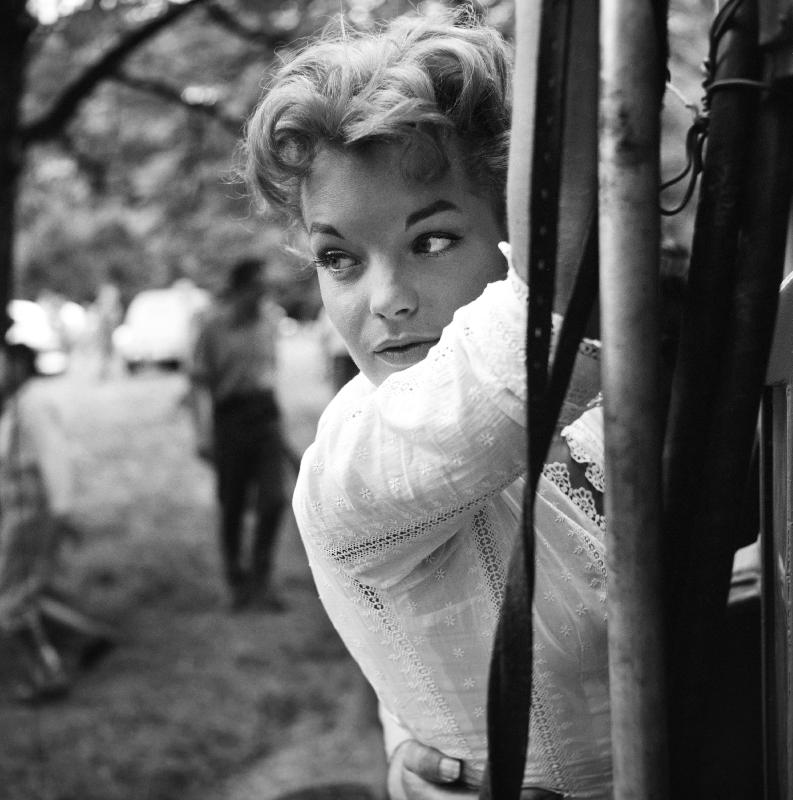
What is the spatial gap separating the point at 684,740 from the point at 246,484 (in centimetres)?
739

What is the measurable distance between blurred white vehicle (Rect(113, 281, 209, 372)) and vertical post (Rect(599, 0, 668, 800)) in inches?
912

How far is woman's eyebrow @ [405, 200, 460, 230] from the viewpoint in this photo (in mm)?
1320

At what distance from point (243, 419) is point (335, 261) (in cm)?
671

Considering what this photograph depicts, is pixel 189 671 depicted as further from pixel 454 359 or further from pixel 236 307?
pixel 454 359

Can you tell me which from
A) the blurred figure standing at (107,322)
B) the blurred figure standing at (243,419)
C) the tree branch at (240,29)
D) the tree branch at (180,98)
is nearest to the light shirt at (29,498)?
the blurred figure standing at (243,419)

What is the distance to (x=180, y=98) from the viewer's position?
7.59 m

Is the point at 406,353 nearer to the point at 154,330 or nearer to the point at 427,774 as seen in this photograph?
the point at 427,774

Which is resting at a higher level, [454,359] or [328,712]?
[454,359]

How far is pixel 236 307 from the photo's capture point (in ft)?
26.1

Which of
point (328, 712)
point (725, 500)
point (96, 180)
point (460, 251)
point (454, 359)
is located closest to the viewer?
point (725, 500)

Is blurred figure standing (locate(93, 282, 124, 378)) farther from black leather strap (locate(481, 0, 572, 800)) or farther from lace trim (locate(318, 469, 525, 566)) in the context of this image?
black leather strap (locate(481, 0, 572, 800))

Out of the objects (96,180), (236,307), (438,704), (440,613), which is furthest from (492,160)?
(96,180)

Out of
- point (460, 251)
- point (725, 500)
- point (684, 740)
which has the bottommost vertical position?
point (684, 740)

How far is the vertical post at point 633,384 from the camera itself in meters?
0.84
